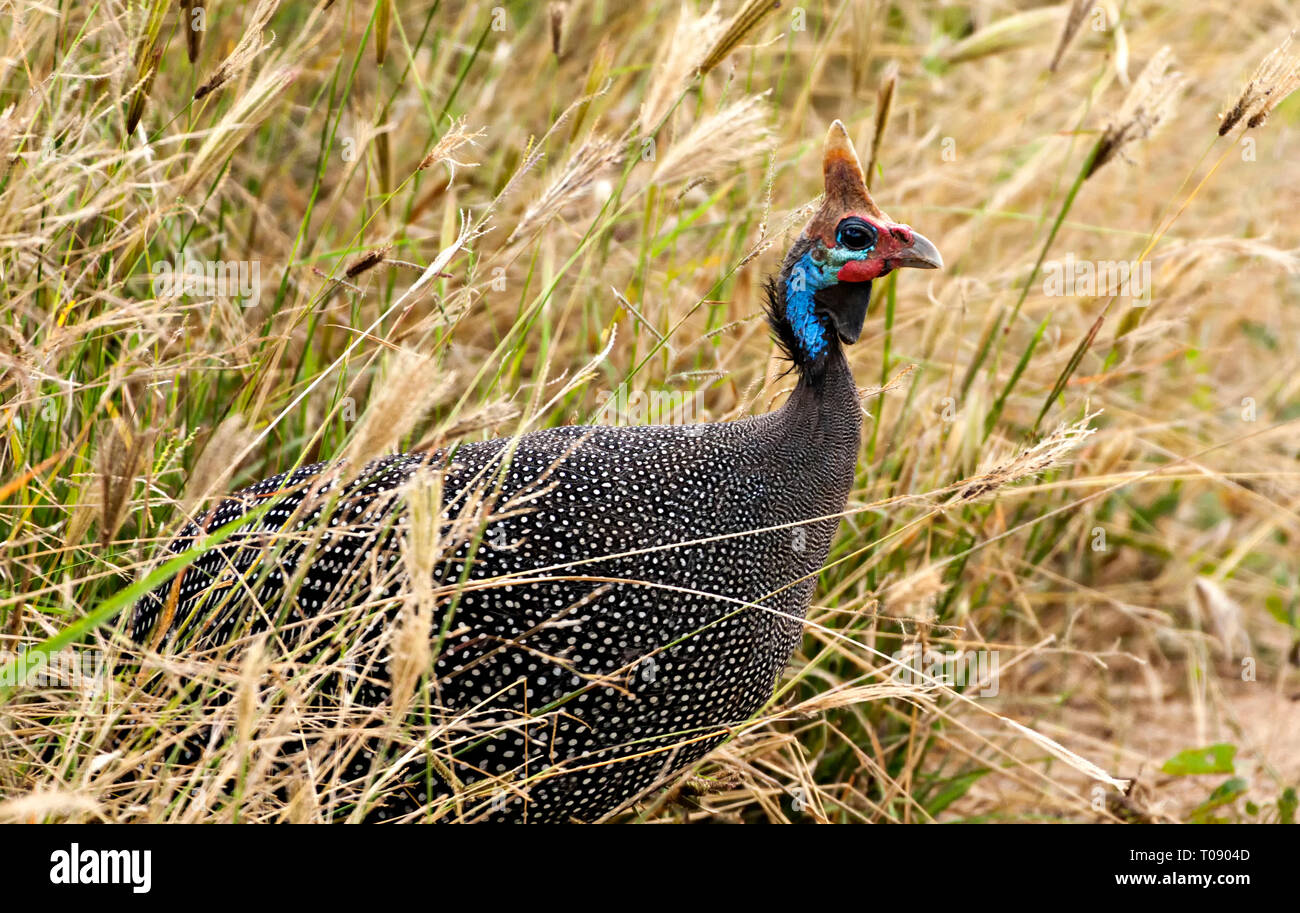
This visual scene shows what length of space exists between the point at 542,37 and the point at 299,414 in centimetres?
206

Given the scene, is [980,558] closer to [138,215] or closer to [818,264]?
[818,264]

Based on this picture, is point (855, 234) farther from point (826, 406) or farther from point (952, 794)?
point (952, 794)

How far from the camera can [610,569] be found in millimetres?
2418

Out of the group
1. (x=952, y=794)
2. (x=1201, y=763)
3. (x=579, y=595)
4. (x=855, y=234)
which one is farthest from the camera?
(x=1201, y=763)

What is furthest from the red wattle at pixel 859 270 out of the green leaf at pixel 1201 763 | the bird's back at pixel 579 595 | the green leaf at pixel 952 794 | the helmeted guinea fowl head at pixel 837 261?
the green leaf at pixel 1201 763

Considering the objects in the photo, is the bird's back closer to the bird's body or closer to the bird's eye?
the bird's body

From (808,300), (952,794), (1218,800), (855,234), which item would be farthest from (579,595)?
(1218,800)

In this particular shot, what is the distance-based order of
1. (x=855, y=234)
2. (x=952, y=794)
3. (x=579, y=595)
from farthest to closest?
(x=952, y=794) < (x=855, y=234) < (x=579, y=595)

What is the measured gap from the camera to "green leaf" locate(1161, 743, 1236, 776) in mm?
3334

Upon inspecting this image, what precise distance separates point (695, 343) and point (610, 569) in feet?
1.89

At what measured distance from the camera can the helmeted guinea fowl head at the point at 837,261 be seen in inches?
104
